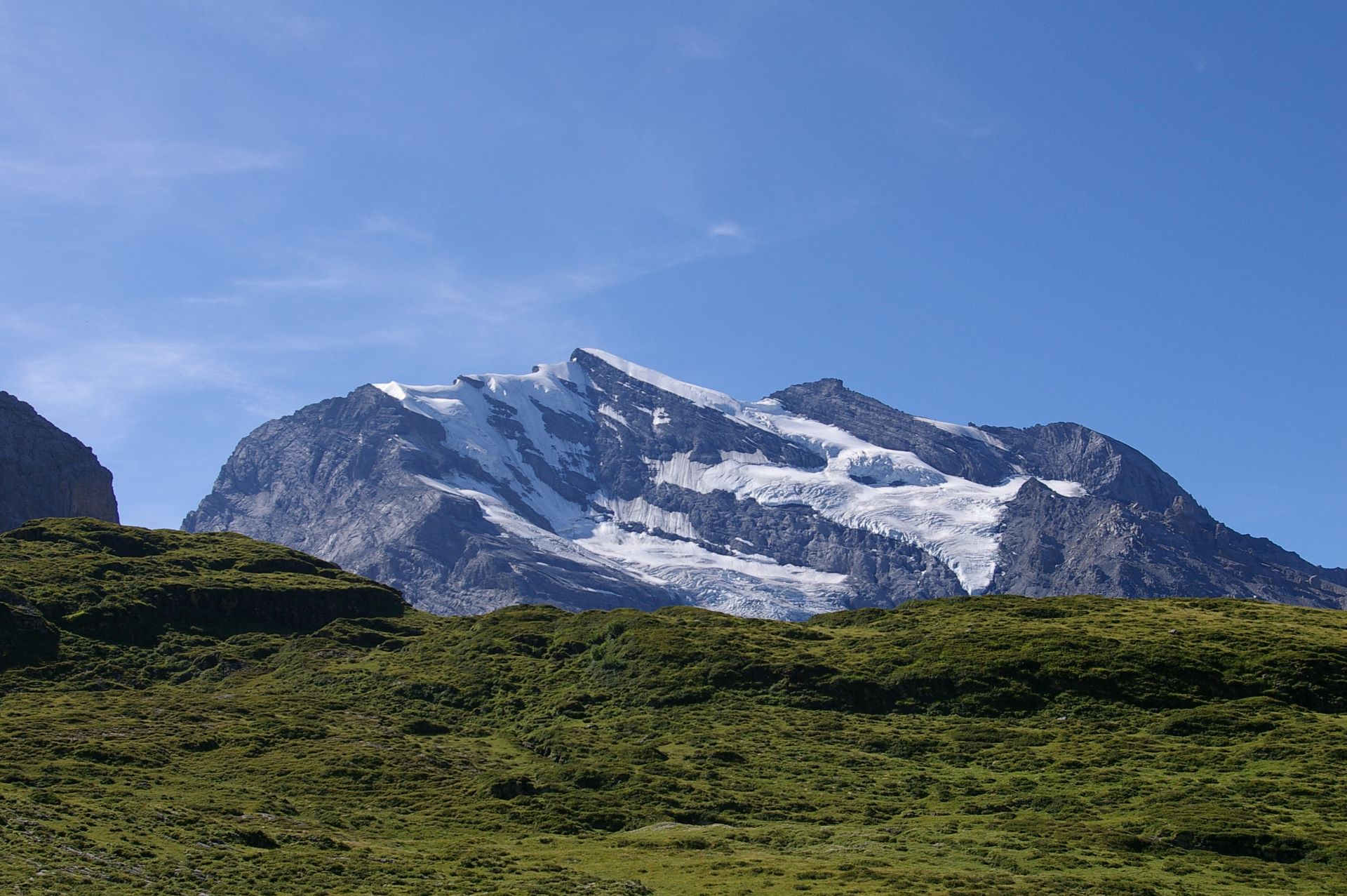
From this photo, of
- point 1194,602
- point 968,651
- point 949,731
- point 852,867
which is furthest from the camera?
point 1194,602

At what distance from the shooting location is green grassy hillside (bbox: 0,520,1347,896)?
65188 millimetres

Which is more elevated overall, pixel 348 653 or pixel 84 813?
pixel 348 653

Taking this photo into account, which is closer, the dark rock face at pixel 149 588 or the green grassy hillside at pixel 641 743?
the green grassy hillside at pixel 641 743

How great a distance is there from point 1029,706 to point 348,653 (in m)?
60.2

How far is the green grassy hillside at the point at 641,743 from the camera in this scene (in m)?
65.2

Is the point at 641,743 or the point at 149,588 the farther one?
the point at 149,588

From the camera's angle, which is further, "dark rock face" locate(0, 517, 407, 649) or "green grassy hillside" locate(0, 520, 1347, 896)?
"dark rock face" locate(0, 517, 407, 649)

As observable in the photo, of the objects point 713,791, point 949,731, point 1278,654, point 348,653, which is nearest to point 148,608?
point 348,653

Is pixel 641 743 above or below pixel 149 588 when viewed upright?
below

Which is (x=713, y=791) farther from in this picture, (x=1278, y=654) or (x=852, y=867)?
(x=1278, y=654)

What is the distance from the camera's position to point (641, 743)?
95688mm


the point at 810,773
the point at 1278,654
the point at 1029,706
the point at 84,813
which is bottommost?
the point at 84,813

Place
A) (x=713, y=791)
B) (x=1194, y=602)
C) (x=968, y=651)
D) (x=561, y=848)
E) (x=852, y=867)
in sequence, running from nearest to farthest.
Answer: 1. (x=852, y=867)
2. (x=561, y=848)
3. (x=713, y=791)
4. (x=968, y=651)
5. (x=1194, y=602)

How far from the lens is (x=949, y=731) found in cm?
9500
